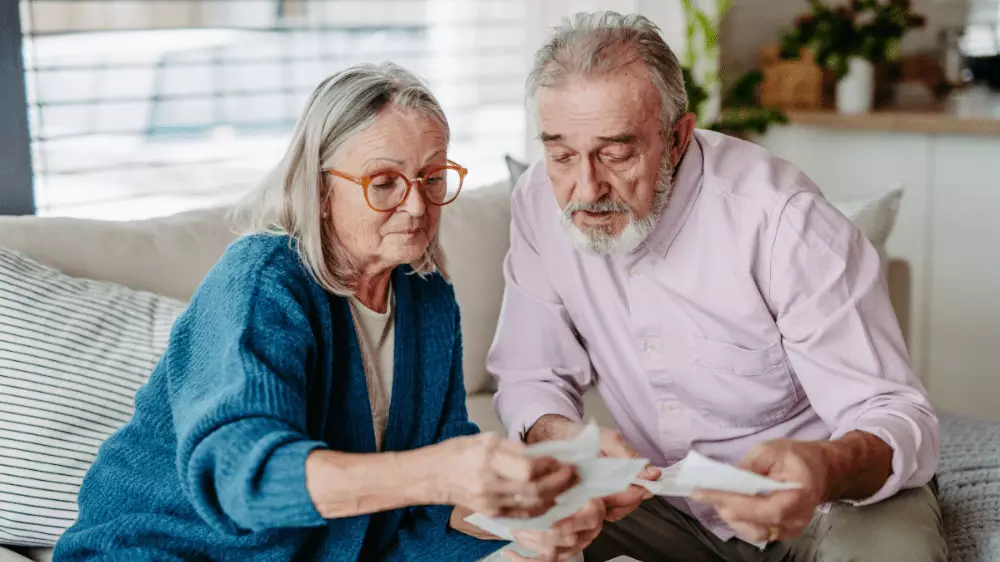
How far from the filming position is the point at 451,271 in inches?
94.0

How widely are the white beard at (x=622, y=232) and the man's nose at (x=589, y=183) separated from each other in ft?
0.12

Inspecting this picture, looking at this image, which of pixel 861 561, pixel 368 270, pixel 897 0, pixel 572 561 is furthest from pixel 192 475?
pixel 897 0

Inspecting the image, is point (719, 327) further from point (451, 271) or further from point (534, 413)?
point (451, 271)

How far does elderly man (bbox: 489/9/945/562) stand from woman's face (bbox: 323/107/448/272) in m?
0.26

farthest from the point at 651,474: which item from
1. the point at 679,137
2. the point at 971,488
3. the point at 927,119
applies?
the point at 927,119

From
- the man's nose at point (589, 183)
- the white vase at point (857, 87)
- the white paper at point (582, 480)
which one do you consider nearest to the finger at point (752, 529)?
the white paper at point (582, 480)

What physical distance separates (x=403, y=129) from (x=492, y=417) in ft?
3.56

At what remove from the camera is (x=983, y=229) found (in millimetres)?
3475

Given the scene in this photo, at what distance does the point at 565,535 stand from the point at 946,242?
275 centimetres

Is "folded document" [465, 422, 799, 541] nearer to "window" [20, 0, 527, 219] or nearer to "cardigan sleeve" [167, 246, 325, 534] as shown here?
"cardigan sleeve" [167, 246, 325, 534]

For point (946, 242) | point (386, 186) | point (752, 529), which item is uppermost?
point (386, 186)

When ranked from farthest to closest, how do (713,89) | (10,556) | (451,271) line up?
(713,89), (451,271), (10,556)

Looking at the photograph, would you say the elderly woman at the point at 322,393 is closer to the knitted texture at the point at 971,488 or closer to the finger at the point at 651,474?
the finger at the point at 651,474

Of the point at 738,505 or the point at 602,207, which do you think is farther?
the point at 602,207
